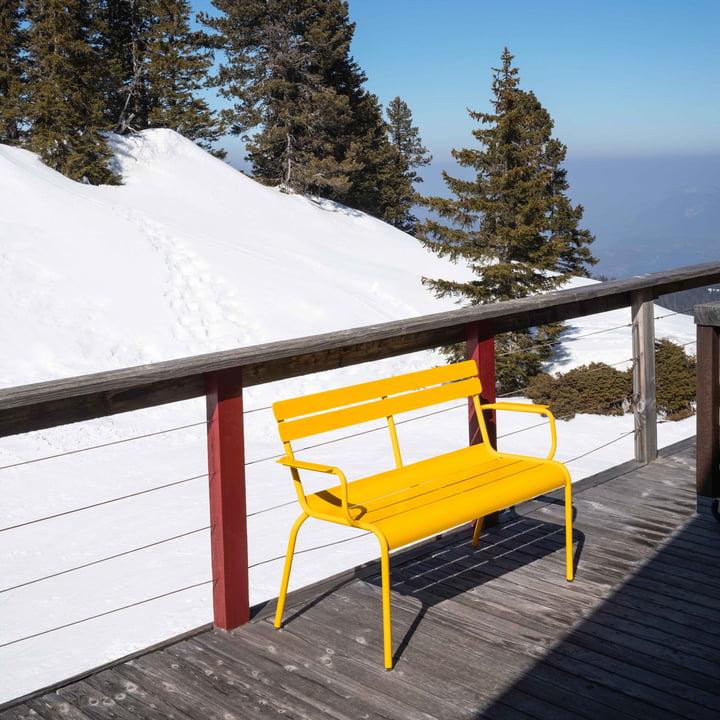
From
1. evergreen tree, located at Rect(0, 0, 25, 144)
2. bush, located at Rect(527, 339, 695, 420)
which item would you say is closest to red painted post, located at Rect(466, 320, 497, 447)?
bush, located at Rect(527, 339, 695, 420)

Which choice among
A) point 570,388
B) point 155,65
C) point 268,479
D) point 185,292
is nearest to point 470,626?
point 268,479

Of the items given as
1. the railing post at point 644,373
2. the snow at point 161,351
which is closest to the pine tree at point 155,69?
the snow at point 161,351

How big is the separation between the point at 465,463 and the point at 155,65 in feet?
81.9

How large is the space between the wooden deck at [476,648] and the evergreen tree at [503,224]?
12.4 metres

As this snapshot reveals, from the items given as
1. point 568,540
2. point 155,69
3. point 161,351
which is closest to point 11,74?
point 155,69

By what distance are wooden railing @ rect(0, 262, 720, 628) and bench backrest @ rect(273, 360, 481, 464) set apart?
13 centimetres

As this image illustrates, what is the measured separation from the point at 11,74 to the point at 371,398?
2506 centimetres

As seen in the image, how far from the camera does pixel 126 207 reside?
19.9 m

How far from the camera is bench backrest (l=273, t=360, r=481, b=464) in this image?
8.27ft

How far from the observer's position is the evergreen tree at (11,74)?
74.1 feet

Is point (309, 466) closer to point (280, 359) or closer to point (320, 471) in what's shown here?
point (320, 471)

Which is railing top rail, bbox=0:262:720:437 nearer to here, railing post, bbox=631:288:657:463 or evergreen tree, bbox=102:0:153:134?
railing post, bbox=631:288:657:463

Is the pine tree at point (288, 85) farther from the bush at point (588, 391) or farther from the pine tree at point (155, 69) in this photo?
the bush at point (588, 391)

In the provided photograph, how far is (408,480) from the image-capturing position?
111 inches
